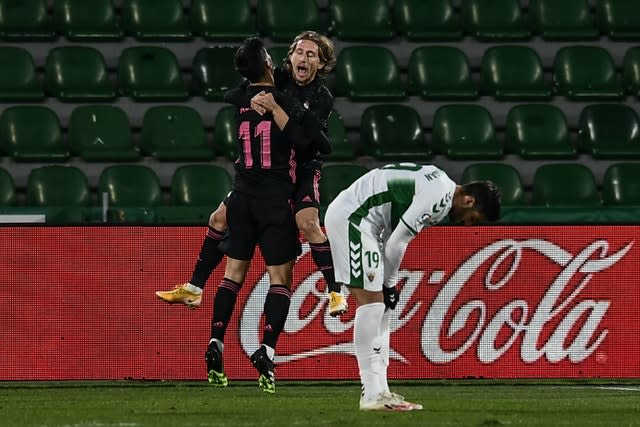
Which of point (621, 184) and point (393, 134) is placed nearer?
point (621, 184)

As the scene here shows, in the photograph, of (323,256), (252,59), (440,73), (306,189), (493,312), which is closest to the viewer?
(252,59)

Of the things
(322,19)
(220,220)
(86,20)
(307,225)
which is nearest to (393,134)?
(322,19)

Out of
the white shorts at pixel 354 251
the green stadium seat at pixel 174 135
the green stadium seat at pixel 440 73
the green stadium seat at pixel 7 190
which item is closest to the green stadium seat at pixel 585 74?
the green stadium seat at pixel 440 73

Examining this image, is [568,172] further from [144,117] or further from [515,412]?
[515,412]

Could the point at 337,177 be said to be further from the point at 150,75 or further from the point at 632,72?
the point at 632,72

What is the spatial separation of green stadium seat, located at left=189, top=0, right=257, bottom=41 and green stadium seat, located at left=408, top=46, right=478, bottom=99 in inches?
67.5

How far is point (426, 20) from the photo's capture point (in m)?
16.0

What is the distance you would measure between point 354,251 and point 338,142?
649cm

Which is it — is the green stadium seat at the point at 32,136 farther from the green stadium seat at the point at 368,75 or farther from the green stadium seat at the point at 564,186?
the green stadium seat at the point at 564,186

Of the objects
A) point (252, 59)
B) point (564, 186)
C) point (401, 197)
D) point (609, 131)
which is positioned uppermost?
point (252, 59)

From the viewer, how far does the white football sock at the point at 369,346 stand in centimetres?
797

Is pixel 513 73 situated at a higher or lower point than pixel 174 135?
higher

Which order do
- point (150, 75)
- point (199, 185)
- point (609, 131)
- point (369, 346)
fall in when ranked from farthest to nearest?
point (609, 131) < point (150, 75) < point (199, 185) < point (369, 346)

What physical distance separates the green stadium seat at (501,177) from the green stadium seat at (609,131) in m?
1.16
